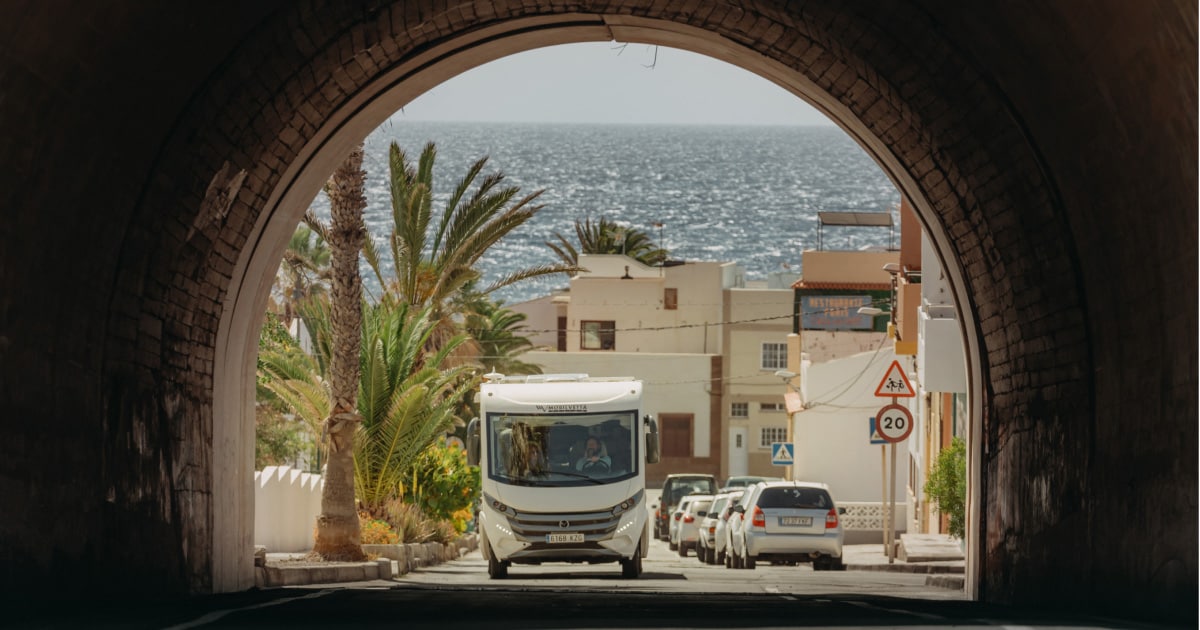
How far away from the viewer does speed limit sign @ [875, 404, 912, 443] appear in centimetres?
2692

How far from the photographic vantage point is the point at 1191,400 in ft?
35.2

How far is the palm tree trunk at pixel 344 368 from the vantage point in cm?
2342

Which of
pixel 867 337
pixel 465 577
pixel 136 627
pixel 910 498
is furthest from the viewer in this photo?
pixel 867 337

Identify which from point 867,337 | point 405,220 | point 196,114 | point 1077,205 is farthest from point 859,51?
point 867,337

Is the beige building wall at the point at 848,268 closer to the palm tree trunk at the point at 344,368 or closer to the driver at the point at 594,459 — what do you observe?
the driver at the point at 594,459

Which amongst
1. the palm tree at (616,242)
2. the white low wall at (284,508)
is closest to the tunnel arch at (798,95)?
the white low wall at (284,508)

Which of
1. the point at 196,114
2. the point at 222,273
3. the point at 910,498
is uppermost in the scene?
the point at 196,114

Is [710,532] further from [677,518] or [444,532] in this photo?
[677,518]

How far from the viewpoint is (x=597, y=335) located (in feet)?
254

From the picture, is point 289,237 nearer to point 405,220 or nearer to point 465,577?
point 465,577

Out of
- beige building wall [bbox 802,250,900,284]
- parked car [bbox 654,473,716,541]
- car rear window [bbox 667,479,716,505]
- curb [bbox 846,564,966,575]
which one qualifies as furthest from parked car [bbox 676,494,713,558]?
beige building wall [bbox 802,250,900,284]

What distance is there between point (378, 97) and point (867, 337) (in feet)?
152

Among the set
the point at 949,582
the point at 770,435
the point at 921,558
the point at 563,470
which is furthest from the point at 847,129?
the point at 770,435

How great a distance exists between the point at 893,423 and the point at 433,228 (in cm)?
1001
